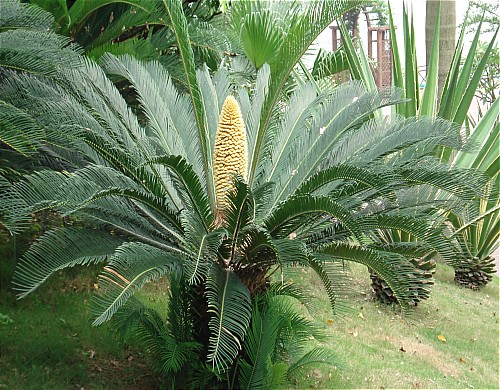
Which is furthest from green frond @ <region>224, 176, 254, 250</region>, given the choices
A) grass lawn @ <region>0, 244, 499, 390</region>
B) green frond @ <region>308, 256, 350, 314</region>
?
grass lawn @ <region>0, 244, 499, 390</region>

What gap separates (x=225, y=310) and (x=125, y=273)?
0.68 m

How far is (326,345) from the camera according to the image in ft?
20.4

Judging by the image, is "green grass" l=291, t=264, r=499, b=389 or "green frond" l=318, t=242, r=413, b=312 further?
"green grass" l=291, t=264, r=499, b=389

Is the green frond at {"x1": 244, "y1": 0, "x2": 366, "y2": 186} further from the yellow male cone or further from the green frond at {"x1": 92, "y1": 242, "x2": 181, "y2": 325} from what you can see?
the green frond at {"x1": 92, "y1": 242, "x2": 181, "y2": 325}

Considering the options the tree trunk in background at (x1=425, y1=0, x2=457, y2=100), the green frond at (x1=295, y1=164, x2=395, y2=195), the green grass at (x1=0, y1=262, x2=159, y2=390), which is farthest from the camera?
the tree trunk in background at (x1=425, y1=0, x2=457, y2=100)

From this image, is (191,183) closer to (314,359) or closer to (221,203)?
(221,203)

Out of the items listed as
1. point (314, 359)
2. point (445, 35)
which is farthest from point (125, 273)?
point (445, 35)

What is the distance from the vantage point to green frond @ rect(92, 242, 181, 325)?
12.1 ft

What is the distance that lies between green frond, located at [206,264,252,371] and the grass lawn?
3.33 feet

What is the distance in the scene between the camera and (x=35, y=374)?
475 centimetres

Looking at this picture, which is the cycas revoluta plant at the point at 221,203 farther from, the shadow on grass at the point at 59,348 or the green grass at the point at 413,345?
the green grass at the point at 413,345

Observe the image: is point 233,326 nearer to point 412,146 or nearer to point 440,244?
point 440,244

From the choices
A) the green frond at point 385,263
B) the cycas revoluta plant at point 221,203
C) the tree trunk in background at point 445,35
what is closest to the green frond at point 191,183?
the cycas revoluta plant at point 221,203

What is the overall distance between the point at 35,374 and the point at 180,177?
6.27ft
